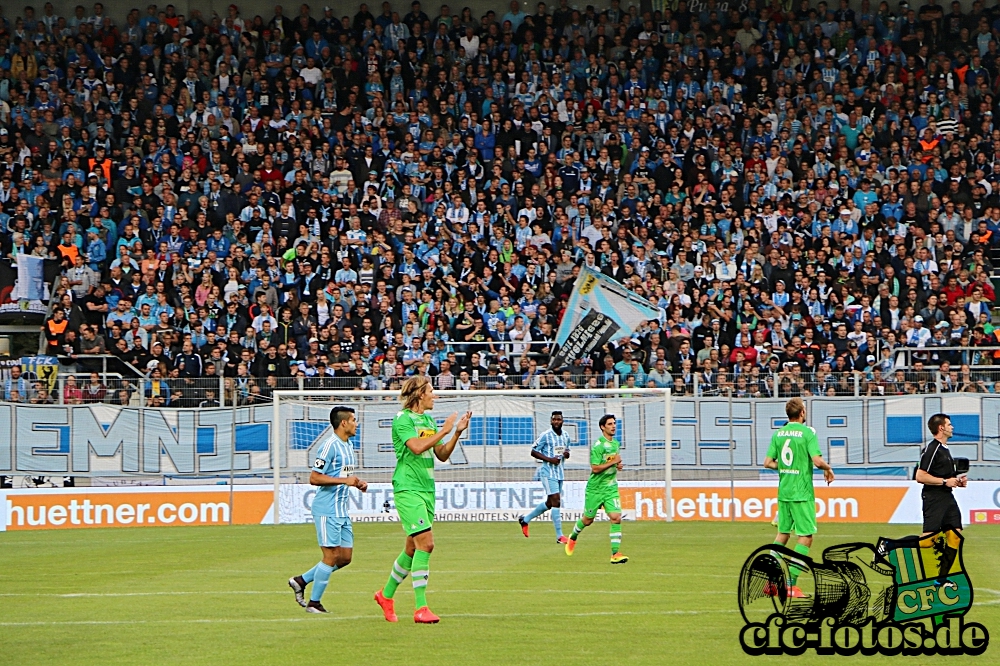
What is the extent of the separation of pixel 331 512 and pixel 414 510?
147 cm

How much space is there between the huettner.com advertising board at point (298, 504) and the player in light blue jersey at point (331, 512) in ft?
44.0

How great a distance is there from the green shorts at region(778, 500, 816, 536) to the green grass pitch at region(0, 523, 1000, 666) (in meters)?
1.06

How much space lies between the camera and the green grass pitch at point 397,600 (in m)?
11.6

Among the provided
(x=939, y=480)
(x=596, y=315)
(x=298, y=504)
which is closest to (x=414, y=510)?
(x=939, y=480)

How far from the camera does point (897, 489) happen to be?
87.7 feet

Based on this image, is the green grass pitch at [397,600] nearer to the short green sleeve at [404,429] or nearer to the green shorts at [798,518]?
the green shorts at [798,518]

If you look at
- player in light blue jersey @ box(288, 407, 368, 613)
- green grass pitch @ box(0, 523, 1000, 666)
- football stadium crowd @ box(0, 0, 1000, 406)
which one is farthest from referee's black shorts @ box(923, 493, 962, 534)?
football stadium crowd @ box(0, 0, 1000, 406)

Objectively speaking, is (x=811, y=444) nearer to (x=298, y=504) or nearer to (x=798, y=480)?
(x=798, y=480)

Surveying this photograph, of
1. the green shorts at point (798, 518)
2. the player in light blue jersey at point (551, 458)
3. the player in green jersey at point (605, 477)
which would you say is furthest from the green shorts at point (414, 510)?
the player in light blue jersey at point (551, 458)

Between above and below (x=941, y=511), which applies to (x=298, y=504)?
below

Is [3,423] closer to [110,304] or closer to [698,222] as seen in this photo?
[110,304]

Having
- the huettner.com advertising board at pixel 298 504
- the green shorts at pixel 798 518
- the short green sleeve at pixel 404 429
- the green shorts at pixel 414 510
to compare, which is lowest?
the huettner.com advertising board at pixel 298 504

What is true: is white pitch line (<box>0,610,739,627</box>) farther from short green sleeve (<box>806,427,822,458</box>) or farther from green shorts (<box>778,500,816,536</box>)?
short green sleeve (<box>806,427,822,458</box>)

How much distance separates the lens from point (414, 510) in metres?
12.8
